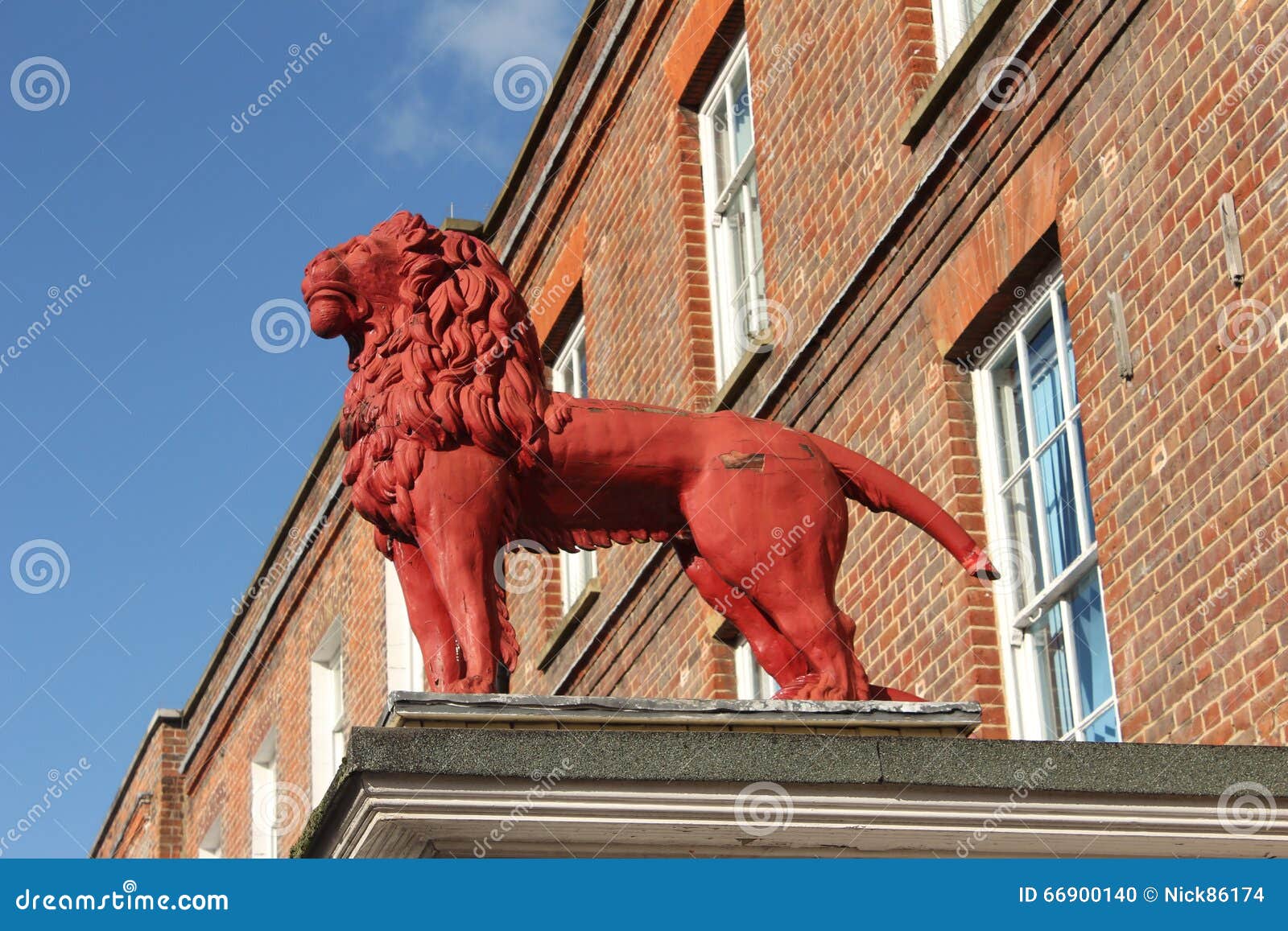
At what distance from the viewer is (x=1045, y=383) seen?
10312 millimetres

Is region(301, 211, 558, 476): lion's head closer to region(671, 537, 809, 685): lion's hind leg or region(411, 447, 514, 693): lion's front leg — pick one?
region(411, 447, 514, 693): lion's front leg

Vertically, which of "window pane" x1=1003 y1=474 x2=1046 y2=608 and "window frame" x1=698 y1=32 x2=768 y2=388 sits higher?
"window frame" x1=698 y1=32 x2=768 y2=388

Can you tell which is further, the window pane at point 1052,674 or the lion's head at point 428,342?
the window pane at point 1052,674

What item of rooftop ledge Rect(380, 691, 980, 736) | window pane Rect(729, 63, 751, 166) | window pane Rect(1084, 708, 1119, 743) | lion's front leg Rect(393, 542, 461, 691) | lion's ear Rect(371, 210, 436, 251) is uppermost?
window pane Rect(729, 63, 751, 166)

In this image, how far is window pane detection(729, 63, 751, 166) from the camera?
47.8 ft

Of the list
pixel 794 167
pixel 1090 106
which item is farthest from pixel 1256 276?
pixel 794 167

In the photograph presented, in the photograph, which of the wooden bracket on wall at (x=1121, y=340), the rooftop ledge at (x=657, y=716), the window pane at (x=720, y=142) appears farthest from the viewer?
the window pane at (x=720, y=142)

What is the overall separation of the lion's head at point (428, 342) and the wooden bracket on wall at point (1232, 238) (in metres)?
2.86

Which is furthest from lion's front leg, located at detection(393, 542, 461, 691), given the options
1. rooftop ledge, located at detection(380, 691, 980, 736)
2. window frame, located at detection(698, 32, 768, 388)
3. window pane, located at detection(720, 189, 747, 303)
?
window pane, located at detection(720, 189, 747, 303)

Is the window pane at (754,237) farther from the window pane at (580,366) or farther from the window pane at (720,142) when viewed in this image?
the window pane at (580,366)

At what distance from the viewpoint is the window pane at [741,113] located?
47.8 ft

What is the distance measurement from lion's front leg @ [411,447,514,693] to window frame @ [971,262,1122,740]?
3.24 m

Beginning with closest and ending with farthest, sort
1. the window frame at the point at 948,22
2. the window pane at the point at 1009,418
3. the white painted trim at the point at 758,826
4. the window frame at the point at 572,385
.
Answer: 1. the white painted trim at the point at 758,826
2. the window pane at the point at 1009,418
3. the window frame at the point at 948,22
4. the window frame at the point at 572,385

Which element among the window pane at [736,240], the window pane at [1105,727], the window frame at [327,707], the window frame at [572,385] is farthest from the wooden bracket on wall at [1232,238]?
the window frame at [327,707]
